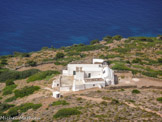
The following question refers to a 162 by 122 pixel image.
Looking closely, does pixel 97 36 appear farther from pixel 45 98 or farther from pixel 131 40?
pixel 45 98

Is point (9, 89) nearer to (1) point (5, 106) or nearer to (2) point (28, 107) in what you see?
(1) point (5, 106)

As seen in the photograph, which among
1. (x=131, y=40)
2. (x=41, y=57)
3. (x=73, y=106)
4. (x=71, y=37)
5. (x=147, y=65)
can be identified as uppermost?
(x=71, y=37)

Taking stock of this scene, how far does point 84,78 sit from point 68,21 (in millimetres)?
65545

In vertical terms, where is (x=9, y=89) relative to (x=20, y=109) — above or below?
above

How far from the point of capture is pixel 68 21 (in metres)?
93.2

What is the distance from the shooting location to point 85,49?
59.2 m

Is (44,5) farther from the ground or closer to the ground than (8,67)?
farther from the ground

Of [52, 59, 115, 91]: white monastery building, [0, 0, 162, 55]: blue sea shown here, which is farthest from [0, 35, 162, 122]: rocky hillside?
[0, 0, 162, 55]: blue sea

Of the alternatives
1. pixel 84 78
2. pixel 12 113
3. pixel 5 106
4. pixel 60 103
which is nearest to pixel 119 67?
pixel 84 78

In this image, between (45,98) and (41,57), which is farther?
(41,57)

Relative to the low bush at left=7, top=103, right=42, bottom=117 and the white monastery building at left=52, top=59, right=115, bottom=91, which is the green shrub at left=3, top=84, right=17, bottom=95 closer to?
the low bush at left=7, top=103, right=42, bottom=117

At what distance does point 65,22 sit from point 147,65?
55.7 meters

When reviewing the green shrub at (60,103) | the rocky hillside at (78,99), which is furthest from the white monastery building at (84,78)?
the green shrub at (60,103)

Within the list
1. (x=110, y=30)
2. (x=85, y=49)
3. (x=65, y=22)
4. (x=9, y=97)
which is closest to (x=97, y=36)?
(x=110, y=30)
